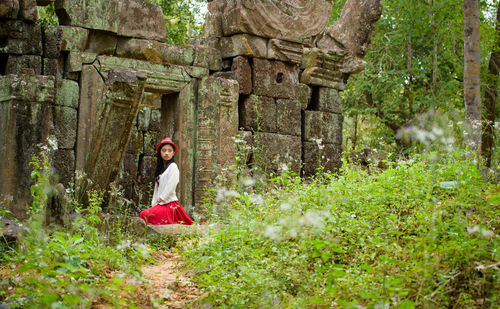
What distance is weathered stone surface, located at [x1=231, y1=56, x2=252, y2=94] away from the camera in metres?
9.36

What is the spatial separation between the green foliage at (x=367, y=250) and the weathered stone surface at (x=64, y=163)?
10.7 feet

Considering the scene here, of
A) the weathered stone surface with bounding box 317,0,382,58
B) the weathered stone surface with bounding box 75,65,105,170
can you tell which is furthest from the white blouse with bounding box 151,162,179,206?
the weathered stone surface with bounding box 317,0,382,58

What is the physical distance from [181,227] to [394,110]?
12.9 meters

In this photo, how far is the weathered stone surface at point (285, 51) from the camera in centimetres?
972

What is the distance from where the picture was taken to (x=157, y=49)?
29.0 feet

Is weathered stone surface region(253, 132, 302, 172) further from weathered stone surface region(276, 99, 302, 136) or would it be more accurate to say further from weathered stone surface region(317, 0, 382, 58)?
weathered stone surface region(317, 0, 382, 58)

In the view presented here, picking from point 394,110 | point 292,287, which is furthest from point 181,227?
point 394,110

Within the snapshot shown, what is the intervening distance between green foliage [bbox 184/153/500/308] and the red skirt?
193cm

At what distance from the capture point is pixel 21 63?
7766 mm

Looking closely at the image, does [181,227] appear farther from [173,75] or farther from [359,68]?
[359,68]

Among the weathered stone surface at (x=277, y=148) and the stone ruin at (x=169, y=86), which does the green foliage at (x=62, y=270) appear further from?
the weathered stone surface at (x=277, y=148)

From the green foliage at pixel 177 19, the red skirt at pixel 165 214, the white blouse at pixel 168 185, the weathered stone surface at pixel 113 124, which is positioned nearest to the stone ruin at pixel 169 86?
the weathered stone surface at pixel 113 124

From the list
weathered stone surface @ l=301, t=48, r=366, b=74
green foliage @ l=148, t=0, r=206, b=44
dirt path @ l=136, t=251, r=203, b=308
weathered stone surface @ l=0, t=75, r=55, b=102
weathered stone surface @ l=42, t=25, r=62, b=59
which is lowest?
dirt path @ l=136, t=251, r=203, b=308

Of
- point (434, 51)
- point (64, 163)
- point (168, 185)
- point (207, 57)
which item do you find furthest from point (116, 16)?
point (434, 51)
